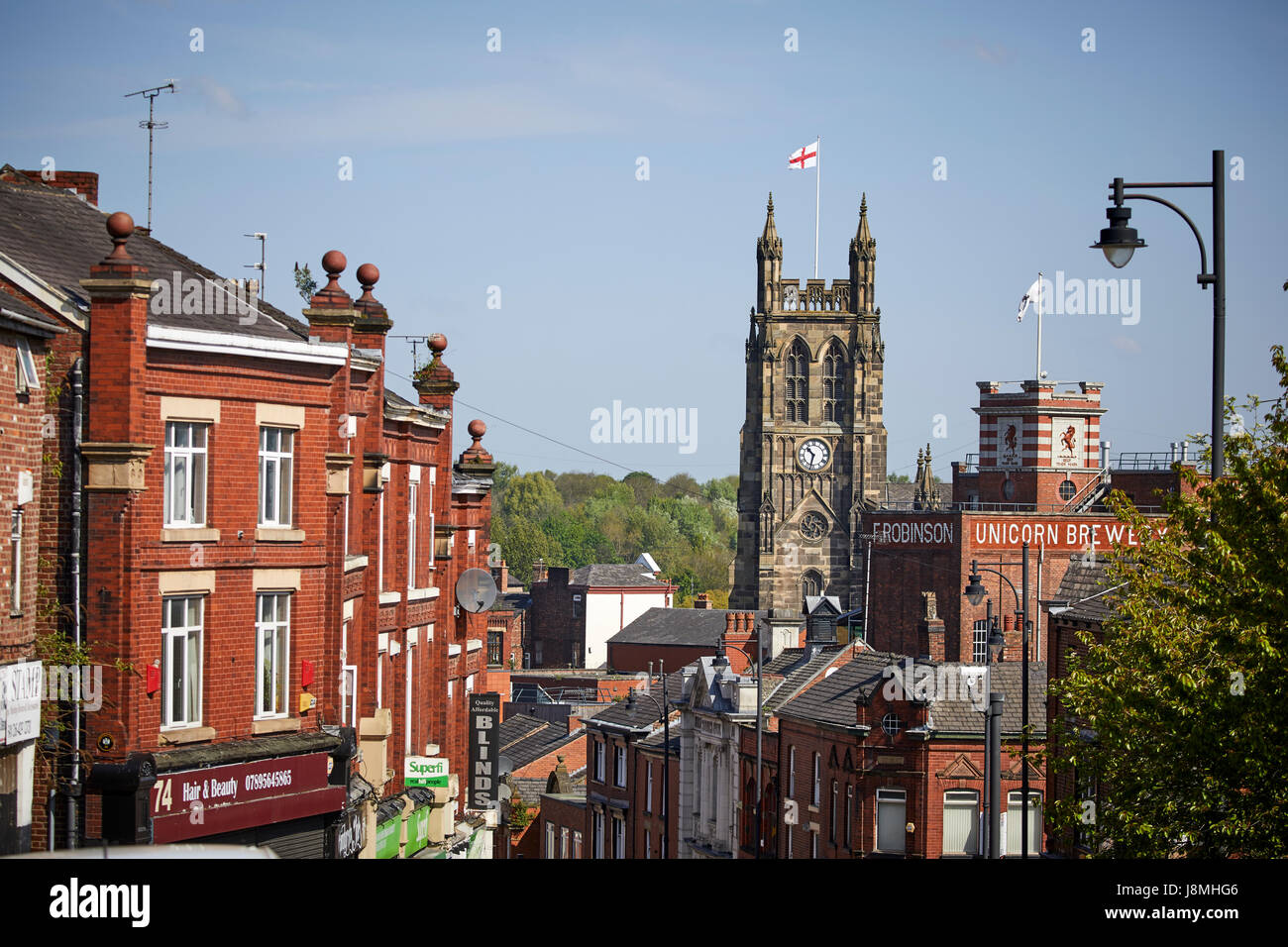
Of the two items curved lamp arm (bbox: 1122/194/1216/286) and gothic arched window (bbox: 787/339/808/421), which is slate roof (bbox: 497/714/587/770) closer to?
gothic arched window (bbox: 787/339/808/421)

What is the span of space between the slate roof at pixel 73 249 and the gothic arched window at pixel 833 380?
106 meters

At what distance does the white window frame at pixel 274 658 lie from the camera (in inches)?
1085

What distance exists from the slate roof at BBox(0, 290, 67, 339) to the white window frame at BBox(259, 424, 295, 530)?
13.2 ft

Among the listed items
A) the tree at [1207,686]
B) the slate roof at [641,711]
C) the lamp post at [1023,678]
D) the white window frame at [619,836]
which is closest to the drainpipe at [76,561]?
the tree at [1207,686]

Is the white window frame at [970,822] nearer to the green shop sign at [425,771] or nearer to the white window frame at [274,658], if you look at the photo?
the green shop sign at [425,771]

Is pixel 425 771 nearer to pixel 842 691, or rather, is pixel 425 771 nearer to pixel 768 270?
pixel 842 691

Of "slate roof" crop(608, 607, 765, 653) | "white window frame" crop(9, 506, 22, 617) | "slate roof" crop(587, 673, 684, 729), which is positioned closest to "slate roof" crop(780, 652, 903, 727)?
"slate roof" crop(587, 673, 684, 729)

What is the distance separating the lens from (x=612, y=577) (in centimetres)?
15875

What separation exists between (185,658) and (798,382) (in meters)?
113

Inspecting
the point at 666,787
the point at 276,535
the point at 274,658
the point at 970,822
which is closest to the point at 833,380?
the point at 666,787

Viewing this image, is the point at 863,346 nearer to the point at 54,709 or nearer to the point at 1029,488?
the point at 1029,488

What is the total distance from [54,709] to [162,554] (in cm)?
257

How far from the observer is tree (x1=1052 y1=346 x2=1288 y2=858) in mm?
21297
